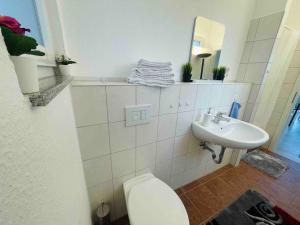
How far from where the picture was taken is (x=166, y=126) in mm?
1170

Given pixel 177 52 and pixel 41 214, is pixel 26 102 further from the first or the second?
pixel 177 52

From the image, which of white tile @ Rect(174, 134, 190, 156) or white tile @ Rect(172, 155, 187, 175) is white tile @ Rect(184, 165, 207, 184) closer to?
white tile @ Rect(172, 155, 187, 175)

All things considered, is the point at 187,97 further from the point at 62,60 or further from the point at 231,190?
the point at 231,190

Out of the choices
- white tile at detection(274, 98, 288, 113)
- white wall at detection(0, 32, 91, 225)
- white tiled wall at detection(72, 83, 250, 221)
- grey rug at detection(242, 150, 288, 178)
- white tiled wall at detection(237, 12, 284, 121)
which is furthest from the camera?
white tile at detection(274, 98, 288, 113)

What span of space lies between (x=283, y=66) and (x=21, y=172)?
2.95 metres

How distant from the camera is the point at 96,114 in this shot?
861mm

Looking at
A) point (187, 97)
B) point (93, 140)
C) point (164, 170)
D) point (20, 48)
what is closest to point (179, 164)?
point (164, 170)

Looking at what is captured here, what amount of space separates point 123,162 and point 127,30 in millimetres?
1011

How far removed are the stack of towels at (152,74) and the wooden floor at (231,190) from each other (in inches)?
50.2

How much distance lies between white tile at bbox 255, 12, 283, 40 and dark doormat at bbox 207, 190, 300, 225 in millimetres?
1814

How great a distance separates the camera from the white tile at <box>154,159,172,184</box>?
1.29m

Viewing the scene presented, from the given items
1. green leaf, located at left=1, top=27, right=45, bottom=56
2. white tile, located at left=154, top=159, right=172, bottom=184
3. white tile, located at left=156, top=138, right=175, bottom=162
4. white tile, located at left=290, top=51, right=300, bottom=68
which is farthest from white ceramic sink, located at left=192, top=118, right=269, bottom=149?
white tile, located at left=290, top=51, right=300, bottom=68

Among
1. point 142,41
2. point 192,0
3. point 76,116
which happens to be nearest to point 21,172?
point 76,116

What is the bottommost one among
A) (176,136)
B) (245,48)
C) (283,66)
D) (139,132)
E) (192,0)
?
(176,136)
